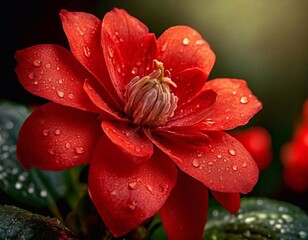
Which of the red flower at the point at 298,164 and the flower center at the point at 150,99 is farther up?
the flower center at the point at 150,99

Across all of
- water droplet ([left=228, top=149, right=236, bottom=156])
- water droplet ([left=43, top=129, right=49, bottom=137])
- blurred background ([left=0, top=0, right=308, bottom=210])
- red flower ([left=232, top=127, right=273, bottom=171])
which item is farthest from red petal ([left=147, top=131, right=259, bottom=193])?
blurred background ([left=0, top=0, right=308, bottom=210])

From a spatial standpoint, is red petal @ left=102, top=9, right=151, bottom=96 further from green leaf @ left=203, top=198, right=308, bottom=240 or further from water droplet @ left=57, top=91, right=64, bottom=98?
green leaf @ left=203, top=198, right=308, bottom=240

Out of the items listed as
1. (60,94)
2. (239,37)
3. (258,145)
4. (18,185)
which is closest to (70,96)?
(60,94)

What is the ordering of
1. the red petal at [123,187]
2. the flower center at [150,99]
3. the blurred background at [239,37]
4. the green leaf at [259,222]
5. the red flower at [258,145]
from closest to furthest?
the red petal at [123,187] < the flower center at [150,99] < the green leaf at [259,222] < the red flower at [258,145] < the blurred background at [239,37]

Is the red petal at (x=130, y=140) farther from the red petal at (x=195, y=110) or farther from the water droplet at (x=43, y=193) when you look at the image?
the water droplet at (x=43, y=193)

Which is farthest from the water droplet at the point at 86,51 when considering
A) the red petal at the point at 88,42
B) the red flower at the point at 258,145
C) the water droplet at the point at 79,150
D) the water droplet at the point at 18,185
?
the red flower at the point at 258,145

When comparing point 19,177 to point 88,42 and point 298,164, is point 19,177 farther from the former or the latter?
point 298,164

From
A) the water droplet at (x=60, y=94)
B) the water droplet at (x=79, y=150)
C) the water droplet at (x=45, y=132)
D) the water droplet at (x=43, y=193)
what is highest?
Result: the water droplet at (x=60, y=94)
